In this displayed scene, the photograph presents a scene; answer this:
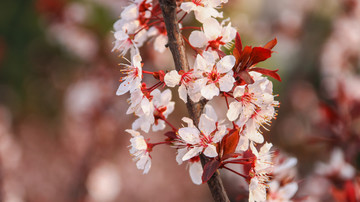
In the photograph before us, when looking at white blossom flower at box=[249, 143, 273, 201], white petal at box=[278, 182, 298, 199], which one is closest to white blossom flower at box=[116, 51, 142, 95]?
white blossom flower at box=[249, 143, 273, 201]

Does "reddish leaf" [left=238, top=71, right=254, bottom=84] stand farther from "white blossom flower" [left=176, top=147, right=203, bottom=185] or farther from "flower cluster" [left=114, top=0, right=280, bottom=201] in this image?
"white blossom flower" [left=176, top=147, right=203, bottom=185]

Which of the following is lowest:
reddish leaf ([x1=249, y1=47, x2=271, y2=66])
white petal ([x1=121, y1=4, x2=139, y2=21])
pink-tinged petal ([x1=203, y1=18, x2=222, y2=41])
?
reddish leaf ([x1=249, y1=47, x2=271, y2=66])

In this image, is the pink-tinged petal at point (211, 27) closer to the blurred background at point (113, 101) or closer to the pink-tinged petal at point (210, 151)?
the pink-tinged petal at point (210, 151)

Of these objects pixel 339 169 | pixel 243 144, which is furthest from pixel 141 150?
pixel 339 169

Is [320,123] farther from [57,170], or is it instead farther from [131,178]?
[57,170]

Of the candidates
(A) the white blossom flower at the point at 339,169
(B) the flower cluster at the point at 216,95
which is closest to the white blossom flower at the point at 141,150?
(B) the flower cluster at the point at 216,95

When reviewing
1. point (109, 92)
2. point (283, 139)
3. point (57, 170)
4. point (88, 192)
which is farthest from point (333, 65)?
point (57, 170)
